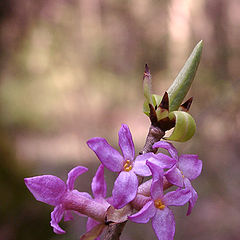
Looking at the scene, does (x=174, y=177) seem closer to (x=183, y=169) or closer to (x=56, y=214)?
(x=183, y=169)

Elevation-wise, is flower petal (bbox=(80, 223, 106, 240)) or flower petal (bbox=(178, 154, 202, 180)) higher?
flower petal (bbox=(178, 154, 202, 180))

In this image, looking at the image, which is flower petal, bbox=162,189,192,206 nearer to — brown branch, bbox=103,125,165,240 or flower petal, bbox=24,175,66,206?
brown branch, bbox=103,125,165,240

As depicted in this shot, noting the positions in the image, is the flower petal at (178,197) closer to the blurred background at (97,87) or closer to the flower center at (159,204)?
the flower center at (159,204)

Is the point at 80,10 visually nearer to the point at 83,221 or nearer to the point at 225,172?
the point at 83,221

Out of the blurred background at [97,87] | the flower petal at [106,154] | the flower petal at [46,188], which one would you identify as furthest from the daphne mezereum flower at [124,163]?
the blurred background at [97,87]

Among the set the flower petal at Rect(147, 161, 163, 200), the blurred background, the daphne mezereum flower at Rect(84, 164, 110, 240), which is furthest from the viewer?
the blurred background

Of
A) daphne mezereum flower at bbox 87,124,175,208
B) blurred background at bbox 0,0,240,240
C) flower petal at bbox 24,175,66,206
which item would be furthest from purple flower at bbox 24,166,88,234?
blurred background at bbox 0,0,240,240
